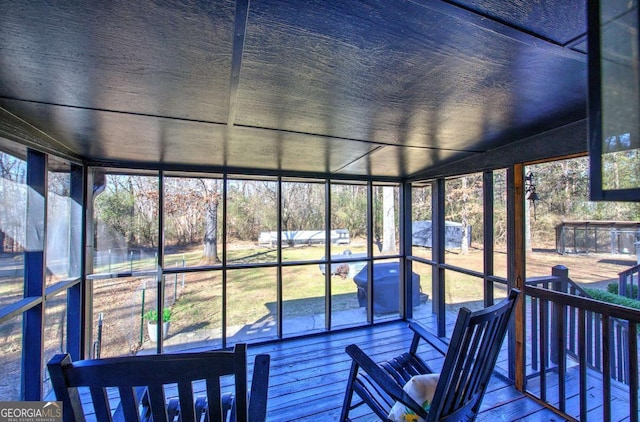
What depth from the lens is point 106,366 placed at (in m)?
1.03

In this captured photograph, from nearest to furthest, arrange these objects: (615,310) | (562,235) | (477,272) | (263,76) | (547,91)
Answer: (263,76) → (547,91) → (615,310) → (562,235) → (477,272)

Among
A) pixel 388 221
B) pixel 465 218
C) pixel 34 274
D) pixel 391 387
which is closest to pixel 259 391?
pixel 391 387

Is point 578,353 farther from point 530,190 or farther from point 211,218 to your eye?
point 211,218

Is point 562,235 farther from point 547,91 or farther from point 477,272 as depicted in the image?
point 547,91

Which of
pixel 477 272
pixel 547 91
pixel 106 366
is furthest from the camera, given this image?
pixel 477 272

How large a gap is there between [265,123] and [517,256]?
8.96ft

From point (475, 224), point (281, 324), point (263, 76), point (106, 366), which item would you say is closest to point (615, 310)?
point (475, 224)

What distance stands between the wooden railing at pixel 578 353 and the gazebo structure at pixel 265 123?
0.04 m

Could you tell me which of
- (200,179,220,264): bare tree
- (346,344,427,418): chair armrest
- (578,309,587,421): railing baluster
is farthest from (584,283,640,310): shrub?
(200,179,220,264): bare tree

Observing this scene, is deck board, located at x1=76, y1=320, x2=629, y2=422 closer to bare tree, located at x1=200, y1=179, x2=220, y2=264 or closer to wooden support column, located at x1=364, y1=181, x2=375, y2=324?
wooden support column, located at x1=364, y1=181, x2=375, y2=324

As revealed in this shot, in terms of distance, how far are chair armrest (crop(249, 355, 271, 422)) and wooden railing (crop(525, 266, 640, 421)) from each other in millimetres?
2462

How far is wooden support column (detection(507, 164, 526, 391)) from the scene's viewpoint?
270cm

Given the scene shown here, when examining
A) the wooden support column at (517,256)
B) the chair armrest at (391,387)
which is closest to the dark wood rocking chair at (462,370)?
the chair armrest at (391,387)

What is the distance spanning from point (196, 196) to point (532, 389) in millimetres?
4393
